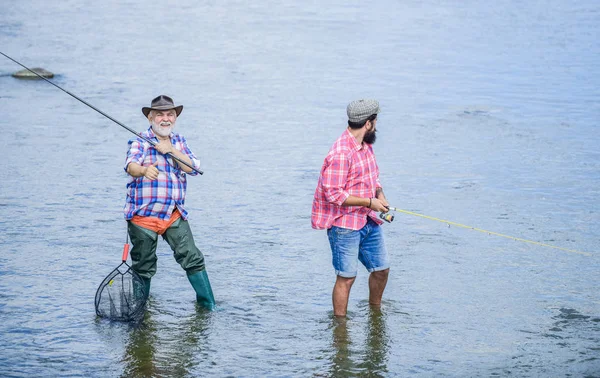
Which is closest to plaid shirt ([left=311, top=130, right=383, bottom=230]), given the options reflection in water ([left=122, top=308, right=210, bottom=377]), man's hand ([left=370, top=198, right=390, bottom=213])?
man's hand ([left=370, top=198, right=390, bottom=213])

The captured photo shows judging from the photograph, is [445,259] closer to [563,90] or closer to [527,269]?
[527,269]

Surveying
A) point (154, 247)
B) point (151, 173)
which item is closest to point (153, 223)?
point (154, 247)

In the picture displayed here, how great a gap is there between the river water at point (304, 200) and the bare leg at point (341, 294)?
0.13 m

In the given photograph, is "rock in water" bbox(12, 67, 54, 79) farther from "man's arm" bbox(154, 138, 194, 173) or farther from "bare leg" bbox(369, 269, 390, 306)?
"bare leg" bbox(369, 269, 390, 306)

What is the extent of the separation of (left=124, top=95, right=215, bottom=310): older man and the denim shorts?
106 centimetres

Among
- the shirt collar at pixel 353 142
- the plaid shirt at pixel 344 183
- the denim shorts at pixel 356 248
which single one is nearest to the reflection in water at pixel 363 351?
the denim shorts at pixel 356 248

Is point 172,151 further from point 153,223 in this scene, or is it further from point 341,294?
point 341,294

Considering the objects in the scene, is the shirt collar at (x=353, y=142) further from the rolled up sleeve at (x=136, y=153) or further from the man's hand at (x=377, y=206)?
the rolled up sleeve at (x=136, y=153)

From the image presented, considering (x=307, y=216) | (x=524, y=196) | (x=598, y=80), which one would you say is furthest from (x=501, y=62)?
(x=307, y=216)

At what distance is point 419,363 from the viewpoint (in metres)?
6.67

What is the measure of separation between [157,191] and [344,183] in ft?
4.31

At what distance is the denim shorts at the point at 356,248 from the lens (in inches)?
273

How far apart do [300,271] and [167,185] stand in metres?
1.87

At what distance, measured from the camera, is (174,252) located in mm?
7180
